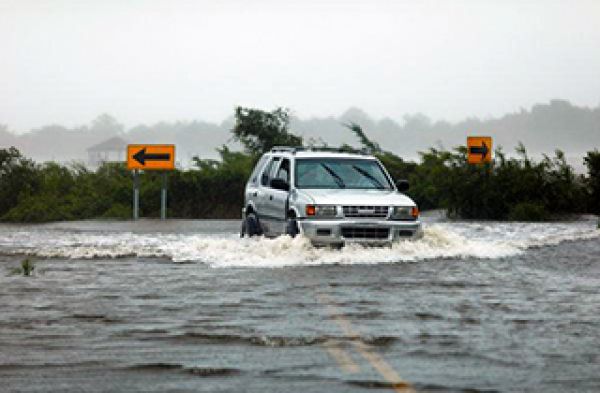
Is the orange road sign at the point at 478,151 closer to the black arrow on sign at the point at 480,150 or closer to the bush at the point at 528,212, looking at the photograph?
the black arrow on sign at the point at 480,150

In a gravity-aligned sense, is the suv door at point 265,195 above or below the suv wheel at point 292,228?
above

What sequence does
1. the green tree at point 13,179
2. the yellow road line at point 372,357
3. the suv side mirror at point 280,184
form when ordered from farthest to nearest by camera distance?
1. the green tree at point 13,179
2. the suv side mirror at point 280,184
3. the yellow road line at point 372,357

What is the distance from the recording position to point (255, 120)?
43188 millimetres

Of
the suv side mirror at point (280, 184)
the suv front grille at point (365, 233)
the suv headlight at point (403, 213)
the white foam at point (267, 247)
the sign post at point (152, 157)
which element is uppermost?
the sign post at point (152, 157)

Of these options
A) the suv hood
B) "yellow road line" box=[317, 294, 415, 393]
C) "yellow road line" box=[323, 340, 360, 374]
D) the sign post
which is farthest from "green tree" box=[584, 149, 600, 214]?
"yellow road line" box=[323, 340, 360, 374]

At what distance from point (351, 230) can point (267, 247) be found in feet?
4.55

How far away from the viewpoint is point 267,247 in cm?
1881

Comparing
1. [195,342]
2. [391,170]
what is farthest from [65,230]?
[195,342]

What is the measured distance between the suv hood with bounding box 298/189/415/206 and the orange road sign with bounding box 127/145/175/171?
49.8ft

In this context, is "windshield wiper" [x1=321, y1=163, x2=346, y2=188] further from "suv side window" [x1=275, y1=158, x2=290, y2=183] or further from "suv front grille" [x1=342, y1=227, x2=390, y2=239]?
"suv front grille" [x1=342, y1=227, x2=390, y2=239]

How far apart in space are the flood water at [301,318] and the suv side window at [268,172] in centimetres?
124

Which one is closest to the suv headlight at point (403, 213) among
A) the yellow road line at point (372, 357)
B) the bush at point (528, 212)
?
the yellow road line at point (372, 357)

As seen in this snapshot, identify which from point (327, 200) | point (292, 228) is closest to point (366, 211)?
point (327, 200)

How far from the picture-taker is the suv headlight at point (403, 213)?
18578 mm
